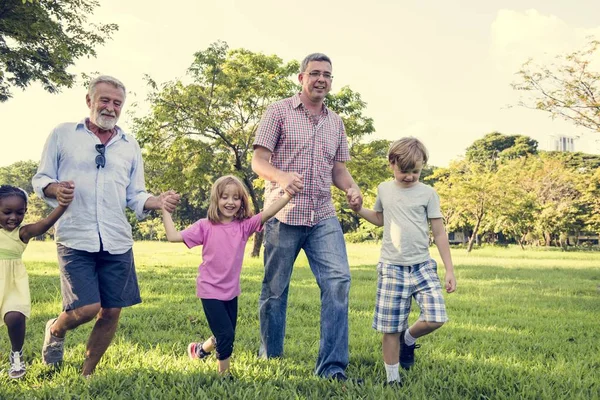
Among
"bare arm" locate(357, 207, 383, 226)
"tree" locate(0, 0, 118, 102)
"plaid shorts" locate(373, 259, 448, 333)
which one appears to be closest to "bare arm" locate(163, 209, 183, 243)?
"bare arm" locate(357, 207, 383, 226)

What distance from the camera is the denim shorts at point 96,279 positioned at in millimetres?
3879

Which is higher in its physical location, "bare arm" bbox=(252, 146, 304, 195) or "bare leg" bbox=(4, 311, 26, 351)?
"bare arm" bbox=(252, 146, 304, 195)

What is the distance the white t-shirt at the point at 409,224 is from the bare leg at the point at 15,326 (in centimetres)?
286

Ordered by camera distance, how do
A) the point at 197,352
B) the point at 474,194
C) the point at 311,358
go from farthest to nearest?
1. the point at 474,194
2. the point at 311,358
3. the point at 197,352

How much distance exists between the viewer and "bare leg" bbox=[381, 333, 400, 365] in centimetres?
412

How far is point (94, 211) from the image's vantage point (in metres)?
3.97

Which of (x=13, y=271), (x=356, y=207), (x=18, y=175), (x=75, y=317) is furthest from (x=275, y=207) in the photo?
(x=18, y=175)

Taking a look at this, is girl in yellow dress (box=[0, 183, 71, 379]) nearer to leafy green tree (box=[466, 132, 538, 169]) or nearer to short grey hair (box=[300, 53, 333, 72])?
short grey hair (box=[300, 53, 333, 72])

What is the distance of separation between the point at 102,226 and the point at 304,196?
158 centimetres

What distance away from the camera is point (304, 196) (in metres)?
4.43

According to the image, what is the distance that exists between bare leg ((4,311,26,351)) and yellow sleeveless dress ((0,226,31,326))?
0.03m

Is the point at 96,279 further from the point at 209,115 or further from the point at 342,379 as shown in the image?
the point at 209,115

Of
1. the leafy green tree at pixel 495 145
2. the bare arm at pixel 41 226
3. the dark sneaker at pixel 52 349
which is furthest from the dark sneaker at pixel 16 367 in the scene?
the leafy green tree at pixel 495 145

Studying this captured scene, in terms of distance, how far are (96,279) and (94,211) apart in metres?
0.51
